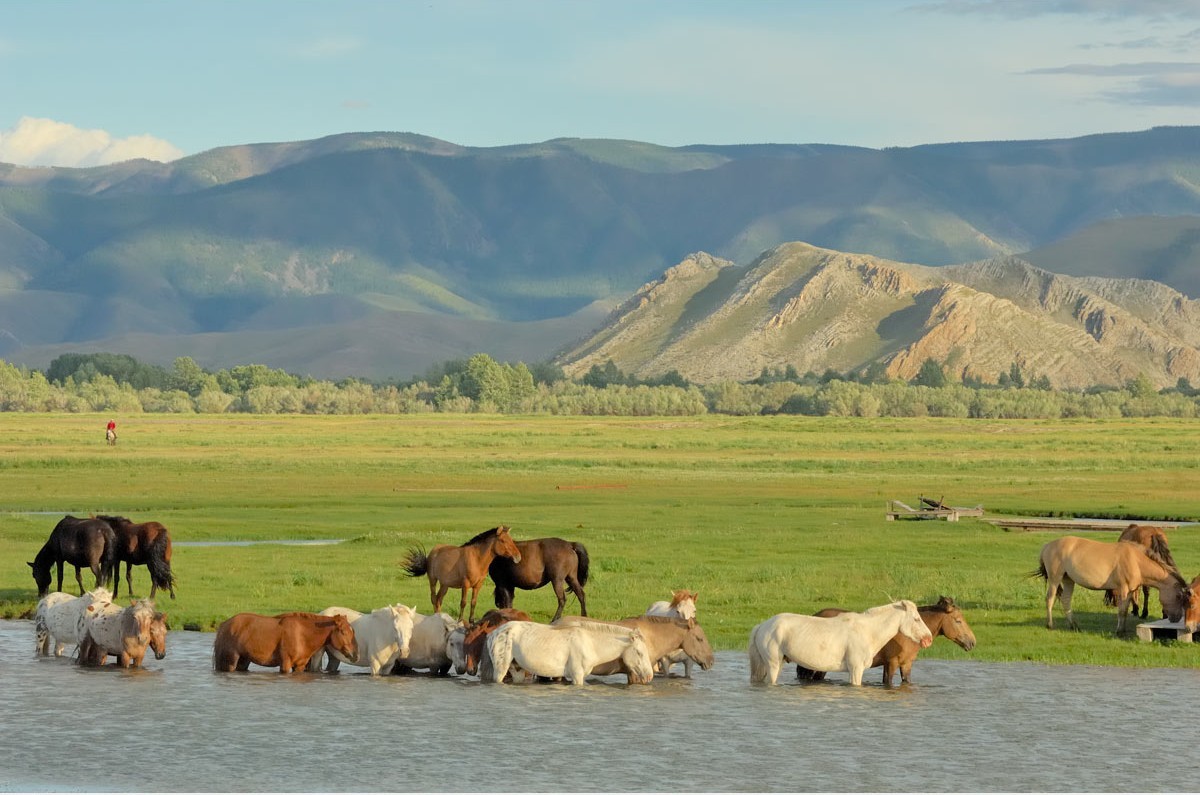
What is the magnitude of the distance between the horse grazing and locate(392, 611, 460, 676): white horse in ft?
26.5

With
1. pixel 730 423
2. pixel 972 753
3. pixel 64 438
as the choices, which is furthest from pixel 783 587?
pixel 730 423

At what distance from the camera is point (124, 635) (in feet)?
74.1

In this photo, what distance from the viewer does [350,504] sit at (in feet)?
190

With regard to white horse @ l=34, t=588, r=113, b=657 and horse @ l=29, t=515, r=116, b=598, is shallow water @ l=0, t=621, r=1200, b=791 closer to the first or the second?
white horse @ l=34, t=588, r=113, b=657

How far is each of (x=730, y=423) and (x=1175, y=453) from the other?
194ft

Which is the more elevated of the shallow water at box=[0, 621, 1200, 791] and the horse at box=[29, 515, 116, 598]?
the horse at box=[29, 515, 116, 598]

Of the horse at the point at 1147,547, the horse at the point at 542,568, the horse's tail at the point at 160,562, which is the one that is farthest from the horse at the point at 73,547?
the horse at the point at 1147,547

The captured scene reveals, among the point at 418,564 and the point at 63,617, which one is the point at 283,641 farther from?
the point at 418,564

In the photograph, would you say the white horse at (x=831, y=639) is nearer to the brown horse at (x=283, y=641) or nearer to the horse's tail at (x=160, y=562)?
the brown horse at (x=283, y=641)

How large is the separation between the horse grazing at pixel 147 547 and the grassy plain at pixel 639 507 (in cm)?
77

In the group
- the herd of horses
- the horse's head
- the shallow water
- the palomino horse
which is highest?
the palomino horse

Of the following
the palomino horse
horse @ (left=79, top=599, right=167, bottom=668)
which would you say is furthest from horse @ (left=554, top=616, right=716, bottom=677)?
the palomino horse

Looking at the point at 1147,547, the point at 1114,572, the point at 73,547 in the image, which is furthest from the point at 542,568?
the point at 1147,547

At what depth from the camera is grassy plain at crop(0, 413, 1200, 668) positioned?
29.9 metres
